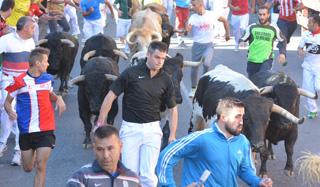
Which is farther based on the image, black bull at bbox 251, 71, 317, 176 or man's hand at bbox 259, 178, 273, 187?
black bull at bbox 251, 71, 317, 176

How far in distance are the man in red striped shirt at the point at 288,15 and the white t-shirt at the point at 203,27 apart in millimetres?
3787

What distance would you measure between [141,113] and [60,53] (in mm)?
6114

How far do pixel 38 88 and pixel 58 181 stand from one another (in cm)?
169

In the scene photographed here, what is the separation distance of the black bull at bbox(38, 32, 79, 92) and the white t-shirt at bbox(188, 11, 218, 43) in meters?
2.34

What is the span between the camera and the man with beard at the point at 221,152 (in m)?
5.43

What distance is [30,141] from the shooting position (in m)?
7.60

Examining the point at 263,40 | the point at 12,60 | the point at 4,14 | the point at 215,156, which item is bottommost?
the point at 215,156

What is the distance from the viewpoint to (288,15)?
16375 millimetres

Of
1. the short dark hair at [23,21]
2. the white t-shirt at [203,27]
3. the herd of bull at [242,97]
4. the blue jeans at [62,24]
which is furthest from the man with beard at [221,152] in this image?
the blue jeans at [62,24]

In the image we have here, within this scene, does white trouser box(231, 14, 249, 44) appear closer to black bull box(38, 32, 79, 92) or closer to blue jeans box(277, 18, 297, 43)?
blue jeans box(277, 18, 297, 43)

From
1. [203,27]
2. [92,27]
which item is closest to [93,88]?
[203,27]

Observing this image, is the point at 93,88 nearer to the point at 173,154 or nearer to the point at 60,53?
the point at 60,53

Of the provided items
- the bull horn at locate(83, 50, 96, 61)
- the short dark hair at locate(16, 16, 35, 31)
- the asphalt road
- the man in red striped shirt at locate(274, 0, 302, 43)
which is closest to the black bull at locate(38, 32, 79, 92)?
the asphalt road

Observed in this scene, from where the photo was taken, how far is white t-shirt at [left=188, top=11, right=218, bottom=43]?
13.0 metres
